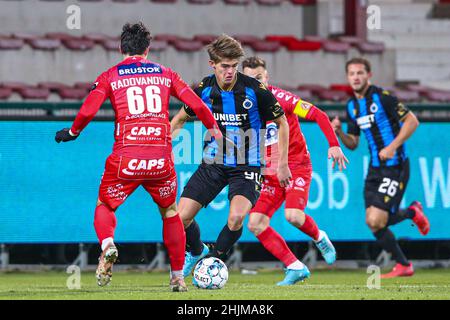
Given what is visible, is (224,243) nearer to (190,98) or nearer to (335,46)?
(190,98)

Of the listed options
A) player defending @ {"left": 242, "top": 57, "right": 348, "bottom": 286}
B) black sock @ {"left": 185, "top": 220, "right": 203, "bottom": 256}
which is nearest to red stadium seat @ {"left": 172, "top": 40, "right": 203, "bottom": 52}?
player defending @ {"left": 242, "top": 57, "right": 348, "bottom": 286}

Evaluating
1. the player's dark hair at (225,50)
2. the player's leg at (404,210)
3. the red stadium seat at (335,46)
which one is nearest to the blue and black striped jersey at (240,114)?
the player's dark hair at (225,50)

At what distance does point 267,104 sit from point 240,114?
253 mm

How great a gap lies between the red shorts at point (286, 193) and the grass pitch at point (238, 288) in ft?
2.52

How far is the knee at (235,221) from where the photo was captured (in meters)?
9.80

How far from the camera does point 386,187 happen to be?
40.7 ft

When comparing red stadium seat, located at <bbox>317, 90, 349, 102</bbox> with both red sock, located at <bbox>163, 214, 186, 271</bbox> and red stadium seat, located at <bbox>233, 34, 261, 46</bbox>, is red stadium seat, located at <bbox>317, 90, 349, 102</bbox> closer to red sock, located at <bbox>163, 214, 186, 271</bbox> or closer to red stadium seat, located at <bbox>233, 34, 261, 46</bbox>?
red stadium seat, located at <bbox>233, 34, 261, 46</bbox>

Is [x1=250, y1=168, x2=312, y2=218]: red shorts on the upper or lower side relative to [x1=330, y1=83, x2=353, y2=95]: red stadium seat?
lower

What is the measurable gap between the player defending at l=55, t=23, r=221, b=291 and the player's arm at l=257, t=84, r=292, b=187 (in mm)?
1113

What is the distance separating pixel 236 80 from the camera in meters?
9.85

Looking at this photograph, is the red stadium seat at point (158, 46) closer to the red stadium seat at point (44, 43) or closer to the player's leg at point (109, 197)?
the red stadium seat at point (44, 43)

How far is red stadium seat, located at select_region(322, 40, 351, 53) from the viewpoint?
719 inches
